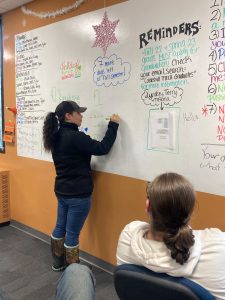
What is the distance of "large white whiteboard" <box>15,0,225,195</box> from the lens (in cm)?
194

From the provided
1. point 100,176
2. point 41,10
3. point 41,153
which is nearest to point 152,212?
point 100,176

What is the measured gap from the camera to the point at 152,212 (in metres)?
1.14

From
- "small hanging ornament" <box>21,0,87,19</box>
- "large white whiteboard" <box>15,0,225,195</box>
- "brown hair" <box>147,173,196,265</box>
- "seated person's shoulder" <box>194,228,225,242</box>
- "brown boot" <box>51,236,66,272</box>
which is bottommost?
"brown boot" <box>51,236,66,272</box>

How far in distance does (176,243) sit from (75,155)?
1.55 meters

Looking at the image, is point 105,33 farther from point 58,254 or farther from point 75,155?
point 58,254

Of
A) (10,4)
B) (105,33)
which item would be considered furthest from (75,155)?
(10,4)

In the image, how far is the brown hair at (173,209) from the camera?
109 centimetres

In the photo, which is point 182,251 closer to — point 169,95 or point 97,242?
point 169,95

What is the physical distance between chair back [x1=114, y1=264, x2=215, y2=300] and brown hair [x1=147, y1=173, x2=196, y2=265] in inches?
4.1

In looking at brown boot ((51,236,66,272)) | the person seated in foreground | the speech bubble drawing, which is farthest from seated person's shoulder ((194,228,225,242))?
brown boot ((51,236,66,272))

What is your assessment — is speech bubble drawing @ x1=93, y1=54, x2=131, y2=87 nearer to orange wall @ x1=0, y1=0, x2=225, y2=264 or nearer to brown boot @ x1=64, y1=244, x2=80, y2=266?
orange wall @ x1=0, y1=0, x2=225, y2=264

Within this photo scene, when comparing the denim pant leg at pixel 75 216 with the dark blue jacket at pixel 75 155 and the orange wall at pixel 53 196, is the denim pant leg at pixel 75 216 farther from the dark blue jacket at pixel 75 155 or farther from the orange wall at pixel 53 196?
the orange wall at pixel 53 196

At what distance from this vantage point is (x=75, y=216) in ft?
8.47

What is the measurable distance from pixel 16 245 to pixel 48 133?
1374 millimetres
